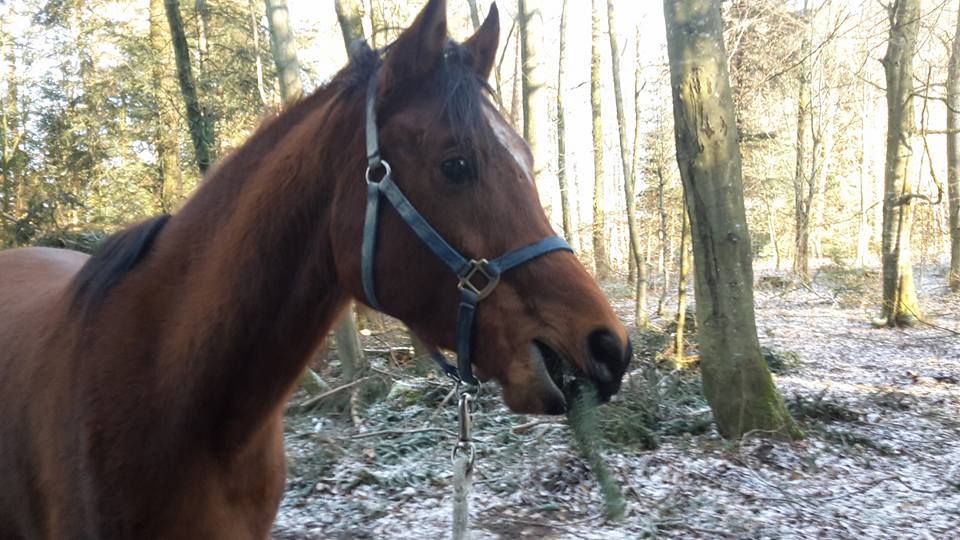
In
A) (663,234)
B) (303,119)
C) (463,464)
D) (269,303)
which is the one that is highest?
(303,119)

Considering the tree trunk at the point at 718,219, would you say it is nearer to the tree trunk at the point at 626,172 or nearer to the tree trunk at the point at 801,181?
the tree trunk at the point at 626,172

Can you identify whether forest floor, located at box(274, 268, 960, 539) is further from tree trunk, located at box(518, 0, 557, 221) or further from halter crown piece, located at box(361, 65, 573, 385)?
tree trunk, located at box(518, 0, 557, 221)

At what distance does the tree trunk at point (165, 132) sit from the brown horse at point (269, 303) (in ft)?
39.3

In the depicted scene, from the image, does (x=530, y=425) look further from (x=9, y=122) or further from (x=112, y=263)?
(x=9, y=122)

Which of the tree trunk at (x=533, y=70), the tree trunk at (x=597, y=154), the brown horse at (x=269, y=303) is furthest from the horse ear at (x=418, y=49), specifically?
the tree trunk at (x=597, y=154)

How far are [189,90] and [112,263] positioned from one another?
8886mm

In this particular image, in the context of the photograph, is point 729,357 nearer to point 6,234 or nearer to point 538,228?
point 538,228

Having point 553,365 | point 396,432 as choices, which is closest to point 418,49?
point 553,365

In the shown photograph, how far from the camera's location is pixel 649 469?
18.9 feet

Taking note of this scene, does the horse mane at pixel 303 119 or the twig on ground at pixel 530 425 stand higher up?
the horse mane at pixel 303 119

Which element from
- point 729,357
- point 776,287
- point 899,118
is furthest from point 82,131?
point 776,287

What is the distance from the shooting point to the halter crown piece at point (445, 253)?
1612 millimetres

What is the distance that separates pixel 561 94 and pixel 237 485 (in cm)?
2278

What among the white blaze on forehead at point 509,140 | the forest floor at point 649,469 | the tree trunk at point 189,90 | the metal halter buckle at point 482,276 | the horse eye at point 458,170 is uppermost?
the tree trunk at point 189,90
